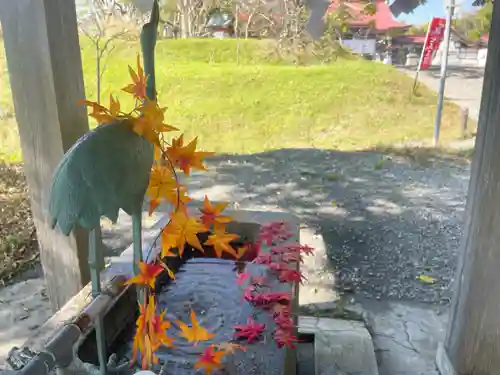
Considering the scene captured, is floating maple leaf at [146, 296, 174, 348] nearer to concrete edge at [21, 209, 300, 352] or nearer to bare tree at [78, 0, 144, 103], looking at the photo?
concrete edge at [21, 209, 300, 352]

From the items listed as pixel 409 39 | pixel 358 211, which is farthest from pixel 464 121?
pixel 358 211

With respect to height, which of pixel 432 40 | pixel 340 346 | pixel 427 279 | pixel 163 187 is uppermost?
pixel 432 40

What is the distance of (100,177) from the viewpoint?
510mm

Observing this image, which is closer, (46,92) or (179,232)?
(179,232)

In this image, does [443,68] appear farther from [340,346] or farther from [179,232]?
[179,232]

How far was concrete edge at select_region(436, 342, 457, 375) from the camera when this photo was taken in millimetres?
1512

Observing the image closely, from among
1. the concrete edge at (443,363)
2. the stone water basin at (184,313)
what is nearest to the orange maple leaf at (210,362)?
the stone water basin at (184,313)

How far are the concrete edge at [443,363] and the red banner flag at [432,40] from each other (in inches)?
123

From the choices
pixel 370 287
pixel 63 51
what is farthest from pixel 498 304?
pixel 63 51

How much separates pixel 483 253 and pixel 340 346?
709mm

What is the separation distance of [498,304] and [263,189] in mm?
2456

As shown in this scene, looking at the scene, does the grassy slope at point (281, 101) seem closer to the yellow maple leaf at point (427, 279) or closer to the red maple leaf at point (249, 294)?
the yellow maple leaf at point (427, 279)

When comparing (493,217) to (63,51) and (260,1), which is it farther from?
(260,1)

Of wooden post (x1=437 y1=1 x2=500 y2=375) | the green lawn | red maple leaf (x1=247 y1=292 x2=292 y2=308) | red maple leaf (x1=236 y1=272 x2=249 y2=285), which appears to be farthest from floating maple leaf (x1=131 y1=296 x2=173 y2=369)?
the green lawn
